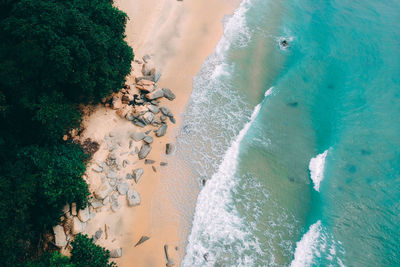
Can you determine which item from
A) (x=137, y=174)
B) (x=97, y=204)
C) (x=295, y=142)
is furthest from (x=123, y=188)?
(x=295, y=142)

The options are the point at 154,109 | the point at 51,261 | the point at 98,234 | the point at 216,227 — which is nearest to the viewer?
the point at 51,261

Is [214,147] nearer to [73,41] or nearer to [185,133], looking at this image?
[185,133]

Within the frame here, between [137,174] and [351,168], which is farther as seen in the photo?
[351,168]

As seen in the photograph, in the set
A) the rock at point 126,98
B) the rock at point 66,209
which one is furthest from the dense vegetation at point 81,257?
the rock at point 126,98

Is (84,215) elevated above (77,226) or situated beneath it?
elevated above

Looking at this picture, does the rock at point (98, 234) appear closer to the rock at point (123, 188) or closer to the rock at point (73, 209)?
the rock at point (73, 209)

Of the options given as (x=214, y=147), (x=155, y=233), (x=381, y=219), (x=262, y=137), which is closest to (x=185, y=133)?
(x=214, y=147)

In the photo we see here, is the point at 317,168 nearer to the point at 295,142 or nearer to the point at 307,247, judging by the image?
the point at 295,142

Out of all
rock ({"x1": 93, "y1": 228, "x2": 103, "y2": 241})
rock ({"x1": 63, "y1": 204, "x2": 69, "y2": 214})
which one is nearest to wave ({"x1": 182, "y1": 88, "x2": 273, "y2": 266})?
rock ({"x1": 93, "y1": 228, "x2": 103, "y2": 241})
